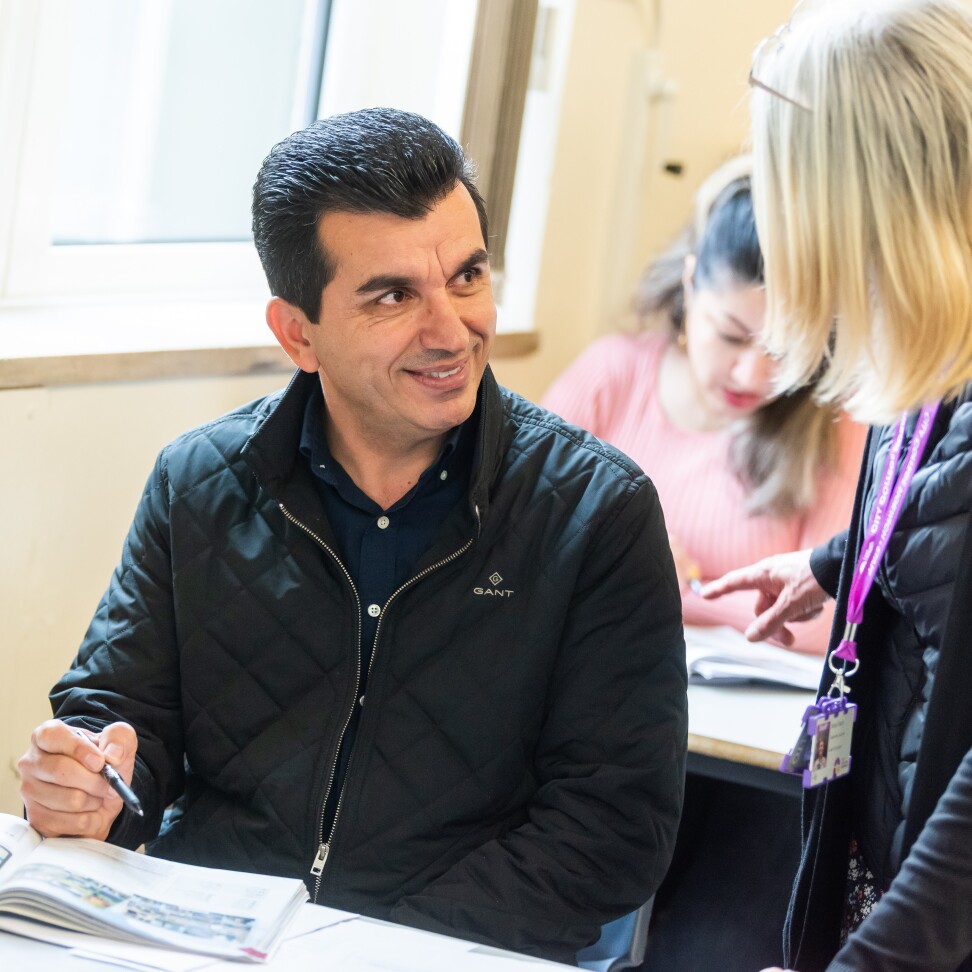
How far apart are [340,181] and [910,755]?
903 mm

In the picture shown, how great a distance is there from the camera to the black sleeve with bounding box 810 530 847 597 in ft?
5.83

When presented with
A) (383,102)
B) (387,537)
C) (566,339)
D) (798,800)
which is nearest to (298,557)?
(387,537)

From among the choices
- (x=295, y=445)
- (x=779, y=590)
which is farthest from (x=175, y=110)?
(x=779, y=590)

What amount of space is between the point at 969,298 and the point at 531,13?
1761mm

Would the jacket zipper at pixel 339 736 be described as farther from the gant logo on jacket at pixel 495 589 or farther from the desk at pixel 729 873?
the desk at pixel 729 873

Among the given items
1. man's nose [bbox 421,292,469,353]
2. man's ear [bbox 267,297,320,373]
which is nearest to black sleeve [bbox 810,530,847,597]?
man's nose [bbox 421,292,469,353]

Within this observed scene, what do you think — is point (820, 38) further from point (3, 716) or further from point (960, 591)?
point (3, 716)

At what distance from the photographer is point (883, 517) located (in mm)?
1464

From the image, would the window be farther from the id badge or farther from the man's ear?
the id badge

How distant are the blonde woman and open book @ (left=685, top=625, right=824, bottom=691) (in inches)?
18.8

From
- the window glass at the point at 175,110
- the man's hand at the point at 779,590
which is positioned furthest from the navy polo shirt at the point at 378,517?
→ the window glass at the point at 175,110

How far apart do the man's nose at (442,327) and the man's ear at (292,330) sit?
7.0 inches

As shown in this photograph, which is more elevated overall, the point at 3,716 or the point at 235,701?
the point at 235,701

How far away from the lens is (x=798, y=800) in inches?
81.4
